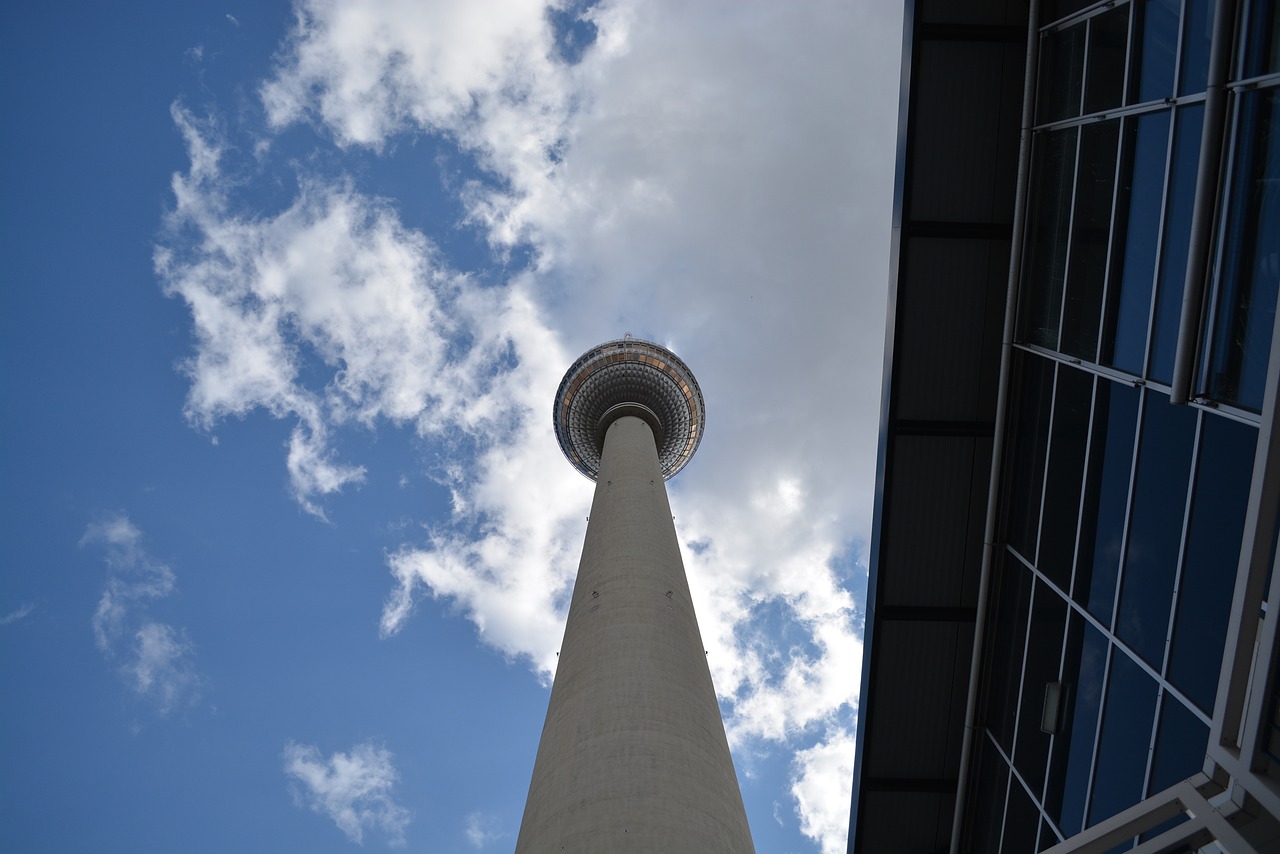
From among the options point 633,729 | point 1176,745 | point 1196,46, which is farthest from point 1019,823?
point 1196,46

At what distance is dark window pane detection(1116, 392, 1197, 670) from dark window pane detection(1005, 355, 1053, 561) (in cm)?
369

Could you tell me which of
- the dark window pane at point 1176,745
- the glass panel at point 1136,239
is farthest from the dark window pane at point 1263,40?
the dark window pane at point 1176,745

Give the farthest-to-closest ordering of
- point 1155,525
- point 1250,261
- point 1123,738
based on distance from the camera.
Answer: point 1123,738
point 1155,525
point 1250,261

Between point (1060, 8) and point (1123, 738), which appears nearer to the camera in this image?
point (1123, 738)

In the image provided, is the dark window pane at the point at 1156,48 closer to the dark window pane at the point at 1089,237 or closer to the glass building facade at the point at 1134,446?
the glass building facade at the point at 1134,446

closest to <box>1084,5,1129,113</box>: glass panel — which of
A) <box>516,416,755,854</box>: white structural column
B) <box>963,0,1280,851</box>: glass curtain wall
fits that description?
<box>963,0,1280,851</box>: glass curtain wall

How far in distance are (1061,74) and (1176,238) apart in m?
5.75

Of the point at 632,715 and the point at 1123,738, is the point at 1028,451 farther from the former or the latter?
the point at 632,715

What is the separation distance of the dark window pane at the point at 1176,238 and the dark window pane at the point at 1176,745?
426 centimetres

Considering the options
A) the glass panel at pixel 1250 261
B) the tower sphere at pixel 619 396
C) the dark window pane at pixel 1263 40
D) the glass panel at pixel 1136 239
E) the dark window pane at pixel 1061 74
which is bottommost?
the glass panel at pixel 1250 261

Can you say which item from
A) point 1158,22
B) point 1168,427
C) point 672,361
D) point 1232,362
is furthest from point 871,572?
point 672,361

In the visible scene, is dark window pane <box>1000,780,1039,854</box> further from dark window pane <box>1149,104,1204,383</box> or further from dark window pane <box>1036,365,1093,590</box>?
dark window pane <box>1149,104,1204,383</box>

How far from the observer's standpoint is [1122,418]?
11664mm

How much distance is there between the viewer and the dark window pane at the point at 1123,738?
35.4 feet
